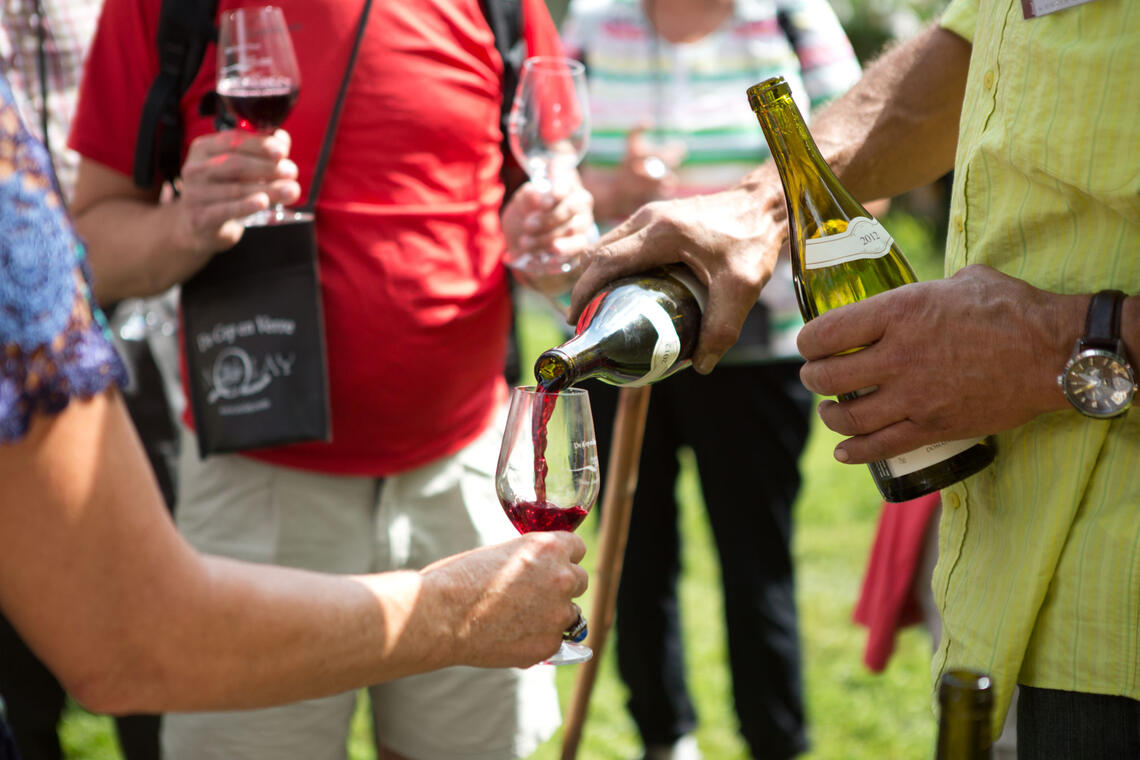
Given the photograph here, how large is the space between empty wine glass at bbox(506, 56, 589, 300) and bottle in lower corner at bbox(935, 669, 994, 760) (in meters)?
1.41

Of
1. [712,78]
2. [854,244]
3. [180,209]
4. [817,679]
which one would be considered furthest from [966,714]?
[817,679]

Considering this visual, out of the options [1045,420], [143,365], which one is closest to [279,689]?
[1045,420]

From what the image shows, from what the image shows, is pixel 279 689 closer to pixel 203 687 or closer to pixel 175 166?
pixel 203 687

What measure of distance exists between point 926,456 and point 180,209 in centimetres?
154

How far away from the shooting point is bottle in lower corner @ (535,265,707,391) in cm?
175

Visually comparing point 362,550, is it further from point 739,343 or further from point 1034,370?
point 1034,370

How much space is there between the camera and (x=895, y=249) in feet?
5.76

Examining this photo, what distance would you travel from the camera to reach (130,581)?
4.01 ft

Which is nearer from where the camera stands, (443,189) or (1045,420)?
(1045,420)

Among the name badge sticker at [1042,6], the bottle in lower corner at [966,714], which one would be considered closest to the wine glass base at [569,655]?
the bottle in lower corner at [966,714]

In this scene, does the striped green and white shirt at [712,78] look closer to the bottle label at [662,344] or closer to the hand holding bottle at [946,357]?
the bottle label at [662,344]

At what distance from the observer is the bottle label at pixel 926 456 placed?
1542mm

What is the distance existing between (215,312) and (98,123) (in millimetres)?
482

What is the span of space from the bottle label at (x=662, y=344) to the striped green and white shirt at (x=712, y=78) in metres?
1.68
